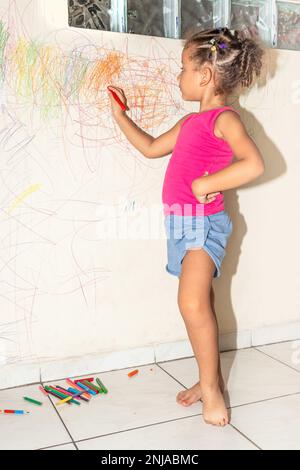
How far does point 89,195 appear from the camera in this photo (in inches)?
51.0

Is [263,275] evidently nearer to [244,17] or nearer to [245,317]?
[245,317]

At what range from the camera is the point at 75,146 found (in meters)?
1.26

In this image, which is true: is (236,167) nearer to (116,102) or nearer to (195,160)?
(195,160)

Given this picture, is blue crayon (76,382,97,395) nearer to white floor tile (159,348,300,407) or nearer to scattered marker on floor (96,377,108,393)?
scattered marker on floor (96,377,108,393)

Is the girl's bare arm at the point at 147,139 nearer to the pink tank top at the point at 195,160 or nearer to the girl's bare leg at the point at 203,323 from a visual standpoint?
the pink tank top at the point at 195,160

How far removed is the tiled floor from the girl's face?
74cm

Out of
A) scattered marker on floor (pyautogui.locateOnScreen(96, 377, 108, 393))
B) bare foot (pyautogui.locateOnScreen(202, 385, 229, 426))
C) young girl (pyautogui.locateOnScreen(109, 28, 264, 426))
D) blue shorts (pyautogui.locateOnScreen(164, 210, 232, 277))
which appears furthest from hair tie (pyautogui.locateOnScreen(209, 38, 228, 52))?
scattered marker on floor (pyautogui.locateOnScreen(96, 377, 108, 393))

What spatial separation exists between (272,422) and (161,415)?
252mm

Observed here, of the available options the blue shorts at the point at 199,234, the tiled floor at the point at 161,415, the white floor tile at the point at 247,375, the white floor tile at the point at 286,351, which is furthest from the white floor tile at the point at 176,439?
the white floor tile at the point at 286,351

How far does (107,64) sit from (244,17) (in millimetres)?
466

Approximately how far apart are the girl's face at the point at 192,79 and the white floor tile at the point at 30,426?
81 cm

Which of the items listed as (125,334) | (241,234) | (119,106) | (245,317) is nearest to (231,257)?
(241,234)

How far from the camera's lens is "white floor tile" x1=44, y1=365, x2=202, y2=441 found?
1082 mm

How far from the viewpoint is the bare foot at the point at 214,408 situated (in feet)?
3.51
